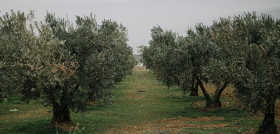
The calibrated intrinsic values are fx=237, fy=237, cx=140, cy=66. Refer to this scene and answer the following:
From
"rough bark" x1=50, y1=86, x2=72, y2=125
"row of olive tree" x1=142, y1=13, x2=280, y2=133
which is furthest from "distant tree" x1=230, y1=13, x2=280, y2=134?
"rough bark" x1=50, y1=86, x2=72, y2=125

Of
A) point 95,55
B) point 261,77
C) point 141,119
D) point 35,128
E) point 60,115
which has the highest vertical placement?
point 95,55

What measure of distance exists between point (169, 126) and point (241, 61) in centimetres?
947

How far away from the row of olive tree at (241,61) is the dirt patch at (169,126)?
419 centimetres

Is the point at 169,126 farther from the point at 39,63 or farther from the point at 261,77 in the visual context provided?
the point at 39,63

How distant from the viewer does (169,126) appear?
22672 millimetres

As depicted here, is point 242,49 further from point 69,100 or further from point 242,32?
point 69,100

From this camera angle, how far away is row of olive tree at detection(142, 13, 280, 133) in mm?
15336

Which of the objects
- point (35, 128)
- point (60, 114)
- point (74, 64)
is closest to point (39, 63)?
point (74, 64)

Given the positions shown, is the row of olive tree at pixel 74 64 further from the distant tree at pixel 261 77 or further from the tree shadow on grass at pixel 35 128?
the distant tree at pixel 261 77

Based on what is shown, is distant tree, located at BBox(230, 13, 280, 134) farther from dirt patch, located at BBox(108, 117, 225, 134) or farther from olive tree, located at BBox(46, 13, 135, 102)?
olive tree, located at BBox(46, 13, 135, 102)

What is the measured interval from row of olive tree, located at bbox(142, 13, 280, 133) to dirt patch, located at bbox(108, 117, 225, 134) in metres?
4.19

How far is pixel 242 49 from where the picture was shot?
18.2m

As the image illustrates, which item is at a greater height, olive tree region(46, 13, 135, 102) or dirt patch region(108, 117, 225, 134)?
olive tree region(46, 13, 135, 102)

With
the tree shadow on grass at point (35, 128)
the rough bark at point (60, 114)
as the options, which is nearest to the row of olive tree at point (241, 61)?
the rough bark at point (60, 114)
